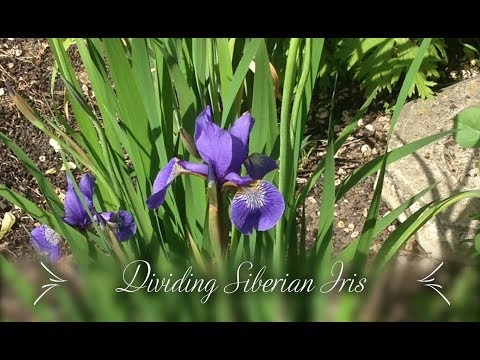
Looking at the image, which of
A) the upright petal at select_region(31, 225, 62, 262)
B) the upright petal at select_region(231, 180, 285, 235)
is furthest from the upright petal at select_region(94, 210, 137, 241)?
the upright petal at select_region(231, 180, 285, 235)

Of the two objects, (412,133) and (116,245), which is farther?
(412,133)

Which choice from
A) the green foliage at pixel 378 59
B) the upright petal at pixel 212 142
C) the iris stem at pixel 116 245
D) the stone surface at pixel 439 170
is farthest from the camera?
the green foliage at pixel 378 59

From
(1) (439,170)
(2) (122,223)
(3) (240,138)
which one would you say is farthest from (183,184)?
(1) (439,170)

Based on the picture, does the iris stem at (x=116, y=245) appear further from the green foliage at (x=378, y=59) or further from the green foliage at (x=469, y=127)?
the green foliage at (x=378, y=59)

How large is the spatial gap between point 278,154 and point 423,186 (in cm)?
73

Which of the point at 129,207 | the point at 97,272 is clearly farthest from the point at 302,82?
the point at 97,272

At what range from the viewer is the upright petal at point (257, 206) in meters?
0.94

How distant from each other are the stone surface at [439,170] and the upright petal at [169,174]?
83 centimetres

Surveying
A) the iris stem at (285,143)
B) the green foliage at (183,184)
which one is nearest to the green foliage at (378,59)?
the green foliage at (183,184)

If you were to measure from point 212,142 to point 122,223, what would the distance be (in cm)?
27

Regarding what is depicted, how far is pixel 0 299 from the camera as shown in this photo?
1040 mm
